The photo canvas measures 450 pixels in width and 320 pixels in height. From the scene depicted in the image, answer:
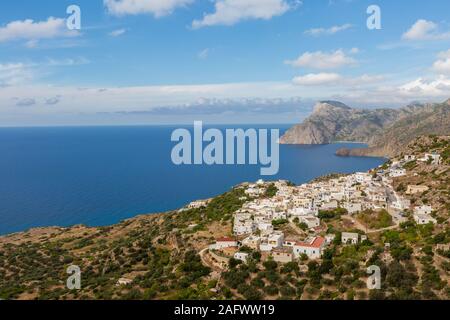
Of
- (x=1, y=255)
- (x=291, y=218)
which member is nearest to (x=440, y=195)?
(x=291, y=218)

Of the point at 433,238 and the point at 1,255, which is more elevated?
the point at 433,238

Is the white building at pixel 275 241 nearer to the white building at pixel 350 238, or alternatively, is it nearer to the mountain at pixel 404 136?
the white building at pixel 350 238

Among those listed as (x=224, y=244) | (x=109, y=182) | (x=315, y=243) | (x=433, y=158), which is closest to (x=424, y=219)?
(x=315, y=243)

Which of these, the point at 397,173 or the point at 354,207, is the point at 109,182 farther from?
the point at 354,207

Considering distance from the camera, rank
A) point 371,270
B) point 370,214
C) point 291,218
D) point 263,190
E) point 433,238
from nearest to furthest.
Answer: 1. point 371,270
2. point 433,238
3. point 370,214
4. point 291,218
5. point 263,190

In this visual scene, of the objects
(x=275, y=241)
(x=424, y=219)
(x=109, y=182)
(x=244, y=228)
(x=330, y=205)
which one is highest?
(x=424, y=219)

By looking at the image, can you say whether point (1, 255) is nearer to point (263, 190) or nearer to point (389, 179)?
point (263, 190)
